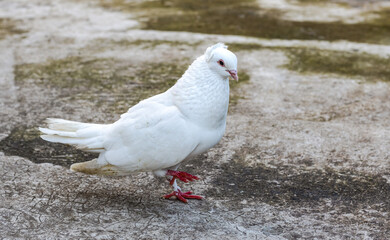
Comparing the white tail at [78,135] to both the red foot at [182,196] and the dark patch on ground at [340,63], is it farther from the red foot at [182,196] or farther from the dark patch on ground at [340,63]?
the dark patch on ground at [340,63]

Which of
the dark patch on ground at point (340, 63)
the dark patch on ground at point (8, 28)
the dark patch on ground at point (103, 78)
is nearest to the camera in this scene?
the dark patch on ground at point (103, 78)

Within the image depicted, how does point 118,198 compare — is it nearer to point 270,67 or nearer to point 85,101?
point 85,101

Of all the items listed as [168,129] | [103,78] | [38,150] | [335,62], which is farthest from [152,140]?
[335,62]

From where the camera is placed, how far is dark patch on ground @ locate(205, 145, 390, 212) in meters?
3.31

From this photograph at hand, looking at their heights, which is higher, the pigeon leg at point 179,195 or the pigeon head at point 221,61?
the pigeon head at point 221,61

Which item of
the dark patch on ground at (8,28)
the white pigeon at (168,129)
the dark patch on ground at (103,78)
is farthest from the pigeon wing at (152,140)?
the dark patch on ground at (8,28)

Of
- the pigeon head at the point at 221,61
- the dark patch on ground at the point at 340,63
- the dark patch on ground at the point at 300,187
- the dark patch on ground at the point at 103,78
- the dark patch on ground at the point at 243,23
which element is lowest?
the dark patch on ground at the point at 300,187

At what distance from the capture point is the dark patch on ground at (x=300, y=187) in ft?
10.9

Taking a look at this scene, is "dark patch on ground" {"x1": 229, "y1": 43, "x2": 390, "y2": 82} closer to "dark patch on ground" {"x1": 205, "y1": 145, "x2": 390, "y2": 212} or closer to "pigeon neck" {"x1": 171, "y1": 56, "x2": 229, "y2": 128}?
"dark patch on ground" {"x1": 205, "y1": 145, "x2": 390, "y2": 212}

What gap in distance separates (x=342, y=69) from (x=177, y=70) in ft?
5.50

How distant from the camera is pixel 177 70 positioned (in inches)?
216

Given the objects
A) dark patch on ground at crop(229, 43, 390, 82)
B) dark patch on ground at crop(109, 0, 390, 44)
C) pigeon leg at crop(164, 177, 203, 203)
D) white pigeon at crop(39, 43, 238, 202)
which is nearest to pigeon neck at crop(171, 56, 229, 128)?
white pigeon at crop(39, 43, 238, 202)

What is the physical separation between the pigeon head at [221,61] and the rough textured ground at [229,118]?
788 mm

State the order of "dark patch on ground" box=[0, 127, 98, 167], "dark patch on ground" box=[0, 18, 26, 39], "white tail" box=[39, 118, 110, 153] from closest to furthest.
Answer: "white tail" box=[39, 118, 110, 153]
"dark patch on ground" box=[0, 127, 98, 167]
"dark patch on ground" box=[0, 18, 26, 39]
